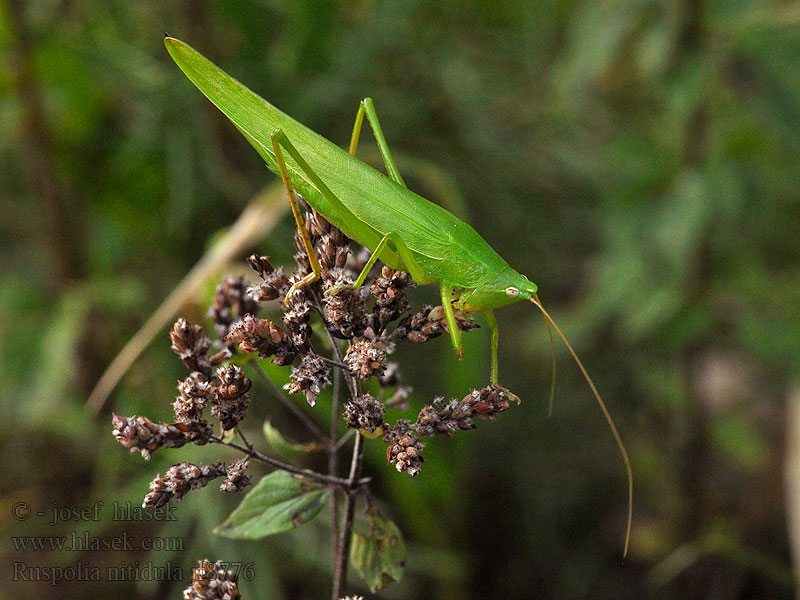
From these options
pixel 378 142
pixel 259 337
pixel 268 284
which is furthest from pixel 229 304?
pixel 378 142

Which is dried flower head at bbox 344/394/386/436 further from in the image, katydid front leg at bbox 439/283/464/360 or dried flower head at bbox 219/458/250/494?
katydid front leg at bbox 439/283/464/360

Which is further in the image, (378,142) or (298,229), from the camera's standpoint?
(378,142)

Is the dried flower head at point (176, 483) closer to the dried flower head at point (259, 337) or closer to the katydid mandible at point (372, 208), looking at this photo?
the dried flower head at point (259, 337)

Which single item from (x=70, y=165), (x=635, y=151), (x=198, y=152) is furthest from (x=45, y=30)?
(x=635, y=151)

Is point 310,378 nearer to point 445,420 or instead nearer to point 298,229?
point 445,420

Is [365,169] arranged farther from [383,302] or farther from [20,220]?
[20,220]

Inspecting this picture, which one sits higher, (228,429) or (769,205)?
(769,205)
